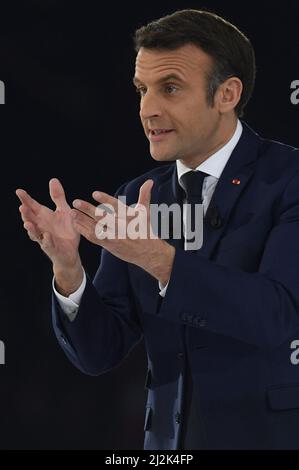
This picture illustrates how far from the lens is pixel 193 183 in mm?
2373

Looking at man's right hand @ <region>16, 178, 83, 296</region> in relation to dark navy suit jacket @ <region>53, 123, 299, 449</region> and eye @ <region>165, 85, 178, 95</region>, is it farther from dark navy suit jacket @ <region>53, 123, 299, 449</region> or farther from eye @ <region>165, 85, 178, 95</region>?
eye @ <region>165, 85, 178, 95</region>

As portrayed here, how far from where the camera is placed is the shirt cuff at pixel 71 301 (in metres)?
2.30

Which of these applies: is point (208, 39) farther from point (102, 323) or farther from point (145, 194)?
point (102, 323)

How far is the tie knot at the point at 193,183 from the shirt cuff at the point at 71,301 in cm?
35

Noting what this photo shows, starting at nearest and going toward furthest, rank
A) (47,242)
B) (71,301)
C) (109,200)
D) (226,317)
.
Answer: (109,200) → (226,317) → (47,242) → (71,301)

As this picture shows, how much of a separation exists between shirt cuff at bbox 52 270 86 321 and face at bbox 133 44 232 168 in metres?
0.39

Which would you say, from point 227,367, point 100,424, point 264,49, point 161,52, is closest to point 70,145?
point 264,49

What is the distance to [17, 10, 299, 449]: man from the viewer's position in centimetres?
203

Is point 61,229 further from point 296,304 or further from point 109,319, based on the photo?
point 296,304

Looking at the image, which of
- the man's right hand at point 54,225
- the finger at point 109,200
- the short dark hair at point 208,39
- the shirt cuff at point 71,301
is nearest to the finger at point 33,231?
the man's right hand at point 54,225

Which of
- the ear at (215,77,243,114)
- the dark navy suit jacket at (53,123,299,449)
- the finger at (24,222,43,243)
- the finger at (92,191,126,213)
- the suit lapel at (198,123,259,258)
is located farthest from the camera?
the ear at (215,77,243,114)

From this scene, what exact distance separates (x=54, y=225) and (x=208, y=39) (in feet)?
2.10

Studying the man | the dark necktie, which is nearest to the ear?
the man

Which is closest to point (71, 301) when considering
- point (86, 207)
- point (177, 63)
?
point (86, 207)
